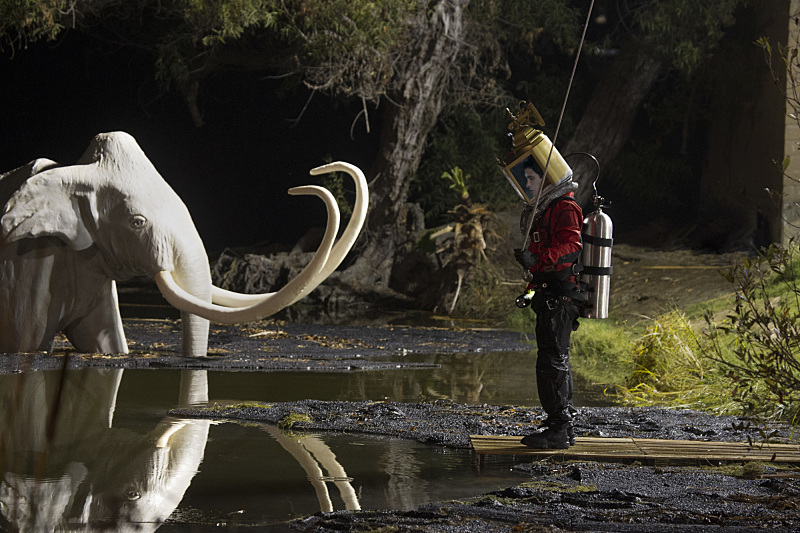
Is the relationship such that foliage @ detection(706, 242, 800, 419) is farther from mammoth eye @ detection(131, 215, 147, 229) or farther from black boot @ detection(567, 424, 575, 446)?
mammoth eye @ detection(131, 215, 147, 229)

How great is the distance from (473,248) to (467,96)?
274 cm

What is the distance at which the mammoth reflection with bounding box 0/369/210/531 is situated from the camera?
327cm

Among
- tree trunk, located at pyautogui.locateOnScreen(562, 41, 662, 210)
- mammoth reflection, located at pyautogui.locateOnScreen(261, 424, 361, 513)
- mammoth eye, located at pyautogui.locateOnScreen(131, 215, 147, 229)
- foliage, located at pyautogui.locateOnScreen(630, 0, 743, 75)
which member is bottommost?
mammoth reflection, located at pyautogui.locateOnScreen(261, 424, 361, 513)

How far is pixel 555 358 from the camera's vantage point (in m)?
4.64

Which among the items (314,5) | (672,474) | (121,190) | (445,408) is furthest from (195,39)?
(672,474)

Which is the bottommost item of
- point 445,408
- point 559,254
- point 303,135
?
point 445,408

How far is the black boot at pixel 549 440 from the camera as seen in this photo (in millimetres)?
4504

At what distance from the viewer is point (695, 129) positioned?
15.1 metres

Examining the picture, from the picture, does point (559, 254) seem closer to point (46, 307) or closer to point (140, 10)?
point (46, 307)

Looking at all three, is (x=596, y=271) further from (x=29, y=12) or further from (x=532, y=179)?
(x=29, y=12)

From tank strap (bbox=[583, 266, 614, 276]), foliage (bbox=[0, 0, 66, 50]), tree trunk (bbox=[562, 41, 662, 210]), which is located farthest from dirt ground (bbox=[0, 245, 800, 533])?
tree trunk (bbox=[562, 41, 662, 210])

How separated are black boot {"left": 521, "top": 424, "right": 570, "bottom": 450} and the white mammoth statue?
7.96 ft

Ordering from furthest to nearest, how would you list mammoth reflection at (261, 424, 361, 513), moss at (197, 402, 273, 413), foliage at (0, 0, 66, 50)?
1. foliage at (0, 0, 66, 50)
2. moss at (197, 402, 273, 413)
3. mammoth reflection at (261, 424, 361, 513)

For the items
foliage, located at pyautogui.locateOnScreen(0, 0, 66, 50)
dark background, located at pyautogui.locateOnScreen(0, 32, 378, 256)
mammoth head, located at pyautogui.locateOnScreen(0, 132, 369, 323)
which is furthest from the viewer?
dark background, located at pyautogui.locateOnScreen(0, 32, 378, 256)
